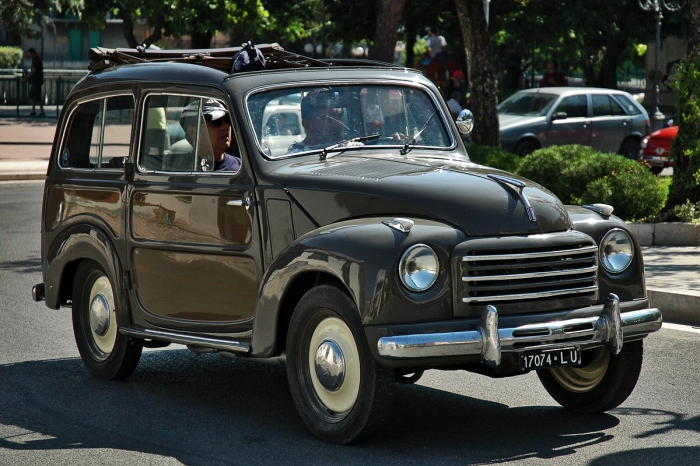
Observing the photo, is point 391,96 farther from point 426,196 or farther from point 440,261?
point 440,261

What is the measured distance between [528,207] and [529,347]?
2.37 ft

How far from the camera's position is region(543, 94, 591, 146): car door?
21.2 metres

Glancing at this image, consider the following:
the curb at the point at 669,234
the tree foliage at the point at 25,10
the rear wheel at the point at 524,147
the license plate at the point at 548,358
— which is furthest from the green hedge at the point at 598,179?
the tree foliage at the point at 25,10

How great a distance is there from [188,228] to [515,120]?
51.6ft

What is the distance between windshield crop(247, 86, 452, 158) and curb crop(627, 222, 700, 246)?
5.96 meters

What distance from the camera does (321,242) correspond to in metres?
5.29

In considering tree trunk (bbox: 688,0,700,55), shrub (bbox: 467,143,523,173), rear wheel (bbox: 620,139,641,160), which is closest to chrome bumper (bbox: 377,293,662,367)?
tree trunk (bbox: 688,0,700,55)

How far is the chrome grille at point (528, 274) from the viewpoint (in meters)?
5.08

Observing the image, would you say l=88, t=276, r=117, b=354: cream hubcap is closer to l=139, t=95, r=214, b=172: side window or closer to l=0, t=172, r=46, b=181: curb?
l=139, t=95, r=214, b=172: side window

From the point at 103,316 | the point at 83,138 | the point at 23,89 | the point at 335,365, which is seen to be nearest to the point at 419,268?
the point at 335,365

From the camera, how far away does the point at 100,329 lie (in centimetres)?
716

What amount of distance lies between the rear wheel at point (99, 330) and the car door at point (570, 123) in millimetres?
15062

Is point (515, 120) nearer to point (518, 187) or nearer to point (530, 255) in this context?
point (518, 187)

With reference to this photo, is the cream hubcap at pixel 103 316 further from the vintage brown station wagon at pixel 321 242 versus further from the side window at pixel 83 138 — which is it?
the side window at pixel 83 138
